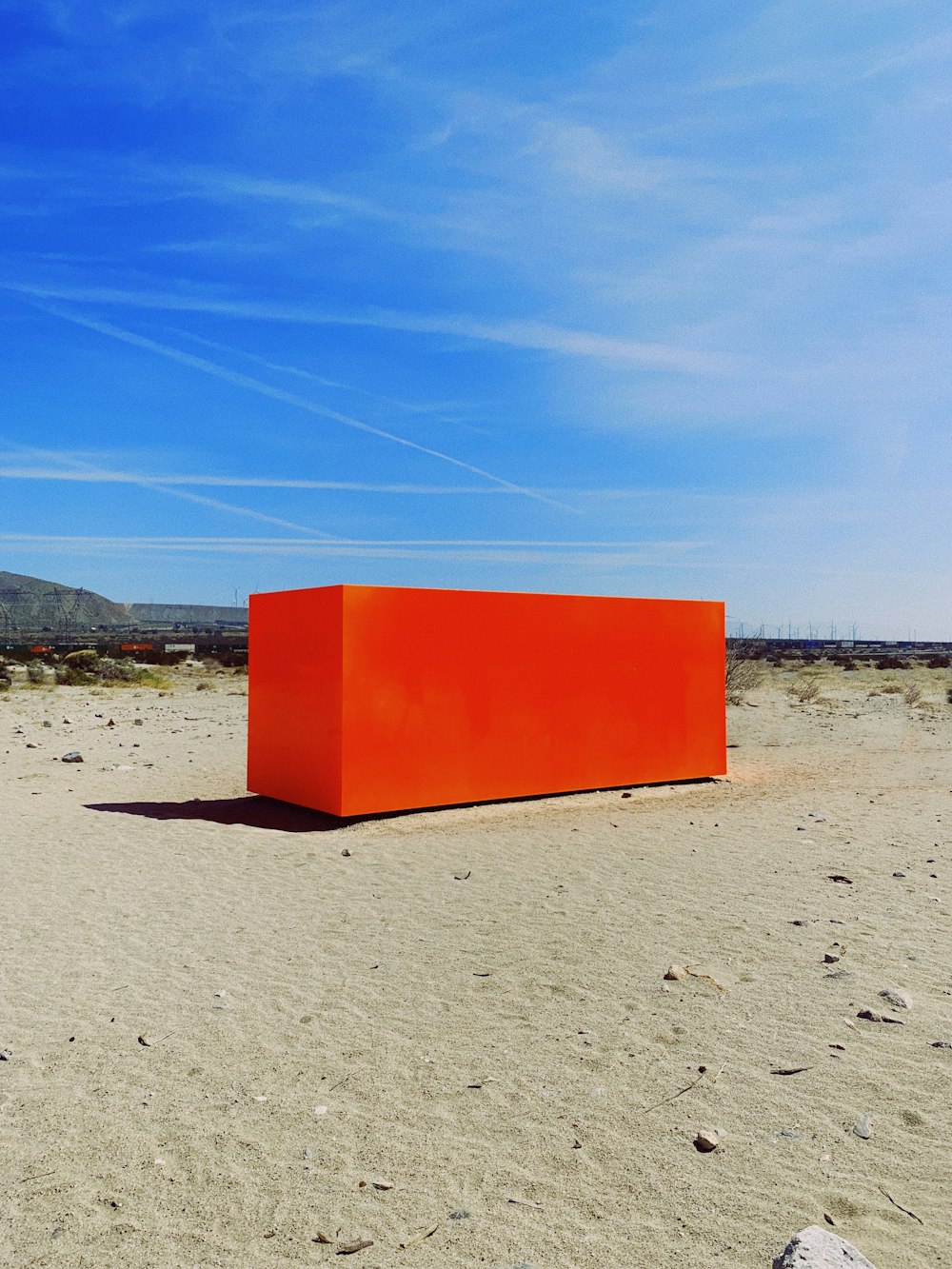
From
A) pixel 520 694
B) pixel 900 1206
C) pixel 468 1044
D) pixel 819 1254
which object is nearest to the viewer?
pixel 819 1254

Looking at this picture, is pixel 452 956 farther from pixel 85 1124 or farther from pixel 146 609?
pixel 146 609

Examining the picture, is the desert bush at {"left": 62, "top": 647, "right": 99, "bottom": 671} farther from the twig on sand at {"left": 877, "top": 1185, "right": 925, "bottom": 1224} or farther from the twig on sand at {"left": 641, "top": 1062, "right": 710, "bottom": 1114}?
the twig on sand at {"left": 877, "top": 1185, "right": 925, "bottom": 1224}

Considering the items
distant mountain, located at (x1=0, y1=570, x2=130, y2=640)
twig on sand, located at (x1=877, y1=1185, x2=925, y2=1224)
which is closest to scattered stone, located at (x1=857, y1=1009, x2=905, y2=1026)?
twig on sand, located at (x1=877, y1=1185, x2=925, y2=1224)

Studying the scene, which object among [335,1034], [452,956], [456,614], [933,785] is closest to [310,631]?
[456,614]

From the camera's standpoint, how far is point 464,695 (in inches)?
383

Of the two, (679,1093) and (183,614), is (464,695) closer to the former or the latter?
(679,1093)

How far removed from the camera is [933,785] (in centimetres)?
1180

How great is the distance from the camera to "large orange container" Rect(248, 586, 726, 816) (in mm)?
9156

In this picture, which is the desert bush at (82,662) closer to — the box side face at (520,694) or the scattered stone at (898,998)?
the box side face at (520,694)

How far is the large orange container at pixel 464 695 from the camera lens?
916 centimetres

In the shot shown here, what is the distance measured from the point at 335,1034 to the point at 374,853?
364 cm

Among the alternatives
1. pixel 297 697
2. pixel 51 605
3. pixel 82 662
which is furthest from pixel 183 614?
pixel 297 697

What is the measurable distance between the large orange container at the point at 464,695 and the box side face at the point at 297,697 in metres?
0.02

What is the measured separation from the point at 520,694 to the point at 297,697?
7.58ft
